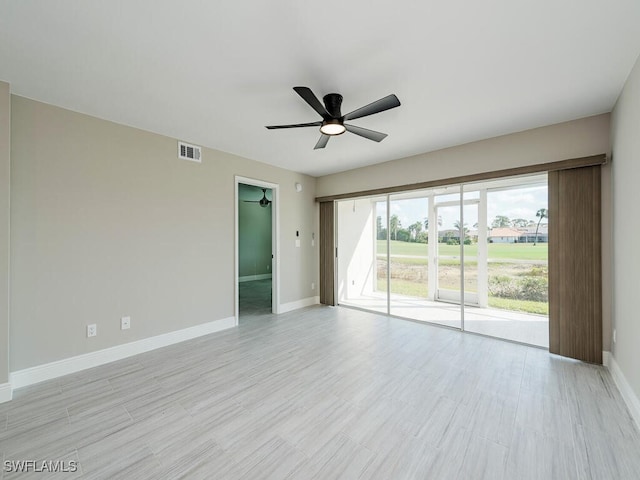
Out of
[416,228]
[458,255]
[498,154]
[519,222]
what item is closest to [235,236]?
[416,228]

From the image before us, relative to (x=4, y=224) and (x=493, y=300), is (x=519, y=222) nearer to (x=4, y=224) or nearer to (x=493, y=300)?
(x=493, y=300)

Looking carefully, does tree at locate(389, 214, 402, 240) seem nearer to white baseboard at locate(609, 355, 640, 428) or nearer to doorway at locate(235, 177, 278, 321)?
white baseboard at locate(609, 355, 640, 428)

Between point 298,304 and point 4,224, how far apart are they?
4019mm

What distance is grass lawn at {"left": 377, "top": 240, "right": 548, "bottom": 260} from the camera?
159 inches

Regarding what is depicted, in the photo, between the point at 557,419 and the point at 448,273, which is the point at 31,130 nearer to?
the point at 557,419

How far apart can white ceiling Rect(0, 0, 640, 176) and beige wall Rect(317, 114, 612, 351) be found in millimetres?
211

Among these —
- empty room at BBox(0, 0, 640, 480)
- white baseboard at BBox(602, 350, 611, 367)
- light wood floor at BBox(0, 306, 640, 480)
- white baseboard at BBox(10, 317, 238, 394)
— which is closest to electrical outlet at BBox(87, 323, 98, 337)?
empty room at BBox(0, 0, 640, 480)

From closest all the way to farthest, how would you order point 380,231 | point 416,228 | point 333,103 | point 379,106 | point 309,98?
1. point 309,98
2. point 379,106
3. point 333,103
4. point 416,228
5. point 380,231

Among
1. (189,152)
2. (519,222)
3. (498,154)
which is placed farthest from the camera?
(519,222)

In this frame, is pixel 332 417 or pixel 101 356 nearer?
pixel 332 417

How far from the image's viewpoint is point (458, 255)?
14.6ft

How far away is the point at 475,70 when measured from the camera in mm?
2127

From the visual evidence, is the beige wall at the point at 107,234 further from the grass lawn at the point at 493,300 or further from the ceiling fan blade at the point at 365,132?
the grass lawn at the point at 493,300

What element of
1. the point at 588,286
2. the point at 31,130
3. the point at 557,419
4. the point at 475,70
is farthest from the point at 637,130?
the point at 31,130
